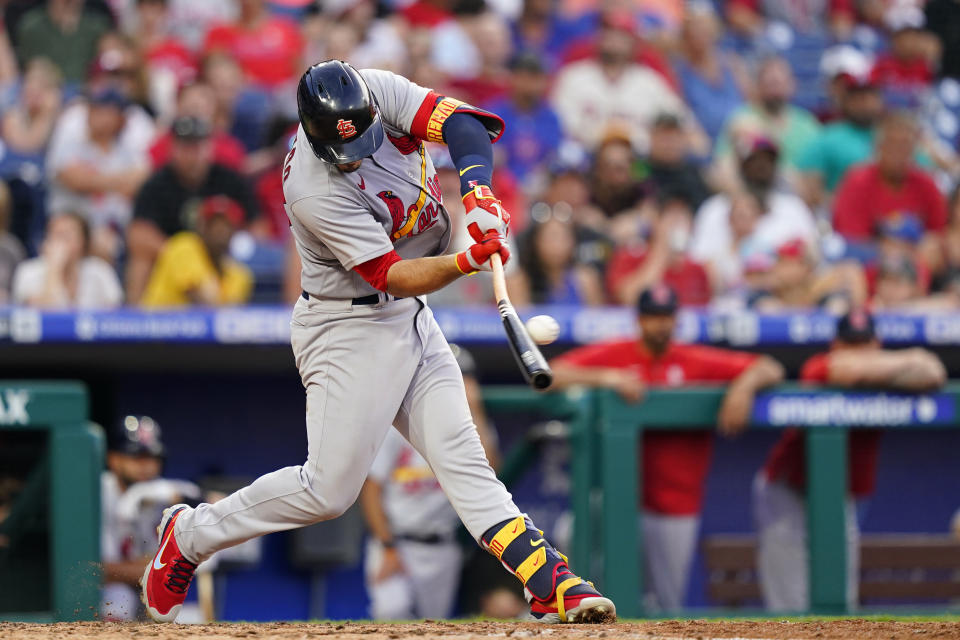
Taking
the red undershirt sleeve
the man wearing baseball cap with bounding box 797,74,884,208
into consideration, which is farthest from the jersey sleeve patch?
the man wearing baseball cap with bounding box 797,74,884,208

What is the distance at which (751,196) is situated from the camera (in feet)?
23.7

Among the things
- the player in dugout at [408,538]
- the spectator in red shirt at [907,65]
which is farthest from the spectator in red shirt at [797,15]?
the player in dugout at [408,538]

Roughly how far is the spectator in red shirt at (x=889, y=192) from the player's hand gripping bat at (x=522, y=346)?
4298 mm

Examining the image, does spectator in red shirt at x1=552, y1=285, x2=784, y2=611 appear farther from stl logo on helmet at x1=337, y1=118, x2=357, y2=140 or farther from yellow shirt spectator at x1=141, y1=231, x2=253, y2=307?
stl logo on helmet at x1=337, y1=118, x2=357, y2=140

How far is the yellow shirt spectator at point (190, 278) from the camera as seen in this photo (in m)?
6.36

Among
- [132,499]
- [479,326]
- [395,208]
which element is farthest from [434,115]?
[132,499]

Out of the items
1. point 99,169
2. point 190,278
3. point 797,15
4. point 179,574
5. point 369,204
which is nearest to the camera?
point 369,204

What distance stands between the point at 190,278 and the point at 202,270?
71mm

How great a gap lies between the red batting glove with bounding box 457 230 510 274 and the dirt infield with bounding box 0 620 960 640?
2.96ft

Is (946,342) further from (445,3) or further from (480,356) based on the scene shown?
(445,3)

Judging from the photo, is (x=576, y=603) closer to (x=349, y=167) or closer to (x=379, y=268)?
(x=379, y=268)

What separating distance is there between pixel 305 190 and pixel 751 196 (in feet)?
13.9

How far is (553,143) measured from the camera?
796 cm

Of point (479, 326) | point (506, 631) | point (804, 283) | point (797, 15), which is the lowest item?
point (506, 631)
